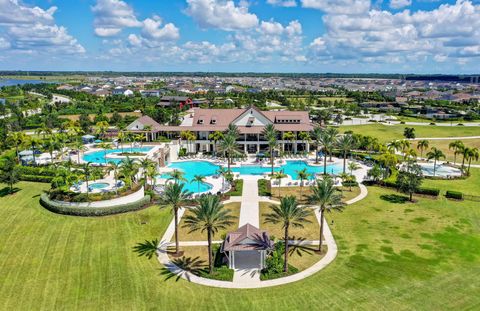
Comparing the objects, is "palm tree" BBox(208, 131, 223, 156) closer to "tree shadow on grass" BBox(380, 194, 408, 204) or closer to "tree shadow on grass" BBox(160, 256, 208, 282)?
"tree shadow on grass" BBox(380, 194, 408, 204)

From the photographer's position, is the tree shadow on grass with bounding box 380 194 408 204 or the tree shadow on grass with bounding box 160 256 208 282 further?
the tree shadow on grass with bounding box 380 194 408 204

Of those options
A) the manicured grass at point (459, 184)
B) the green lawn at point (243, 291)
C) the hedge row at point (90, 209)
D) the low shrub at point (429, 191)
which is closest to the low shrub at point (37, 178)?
the green lawn at point (243, 291)

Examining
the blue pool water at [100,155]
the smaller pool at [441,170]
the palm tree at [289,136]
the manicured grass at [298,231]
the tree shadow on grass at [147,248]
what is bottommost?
the tree shadow on grass at [147,248]

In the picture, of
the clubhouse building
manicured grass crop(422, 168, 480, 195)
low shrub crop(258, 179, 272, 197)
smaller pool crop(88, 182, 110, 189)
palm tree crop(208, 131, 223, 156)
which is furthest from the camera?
the clubhouse building

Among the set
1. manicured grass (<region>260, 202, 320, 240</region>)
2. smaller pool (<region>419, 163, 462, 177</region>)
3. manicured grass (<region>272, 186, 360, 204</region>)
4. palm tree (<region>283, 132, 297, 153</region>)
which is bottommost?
manicured grass (<region>260, 202, 320, 240</region>)

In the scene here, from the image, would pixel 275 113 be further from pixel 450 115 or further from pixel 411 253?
pixel 450 115

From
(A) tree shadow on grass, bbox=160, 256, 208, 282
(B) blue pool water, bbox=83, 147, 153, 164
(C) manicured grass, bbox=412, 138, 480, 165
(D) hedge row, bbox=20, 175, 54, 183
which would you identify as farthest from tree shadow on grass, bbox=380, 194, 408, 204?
(D) hedge row, bbox=20, 175, 54, 183

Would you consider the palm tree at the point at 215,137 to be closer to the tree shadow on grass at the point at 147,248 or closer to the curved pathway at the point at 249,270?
the curved pathway at the point at 249,270

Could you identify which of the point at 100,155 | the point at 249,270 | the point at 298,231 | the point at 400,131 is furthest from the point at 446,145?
the point at 100,155
